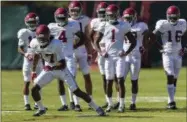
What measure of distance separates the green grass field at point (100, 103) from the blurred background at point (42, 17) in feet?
8.40

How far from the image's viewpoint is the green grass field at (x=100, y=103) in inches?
482

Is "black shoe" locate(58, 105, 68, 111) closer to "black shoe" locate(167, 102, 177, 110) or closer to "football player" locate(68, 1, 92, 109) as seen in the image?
"football player" locate(68, 1, 92, 109)

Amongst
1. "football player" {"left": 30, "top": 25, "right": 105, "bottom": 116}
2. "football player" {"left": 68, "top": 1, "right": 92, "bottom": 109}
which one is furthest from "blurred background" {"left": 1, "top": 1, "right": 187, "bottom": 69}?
"football player" {"left": 30, "top": 25, "right": 105, "bottom": 116}

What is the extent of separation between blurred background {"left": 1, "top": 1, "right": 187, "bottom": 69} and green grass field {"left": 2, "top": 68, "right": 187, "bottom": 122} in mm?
2561

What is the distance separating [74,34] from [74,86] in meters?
1.71

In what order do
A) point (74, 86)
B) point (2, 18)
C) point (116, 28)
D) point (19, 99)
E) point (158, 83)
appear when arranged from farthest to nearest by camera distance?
point (2, 18) → point (158, 83) → point (19, 99) → point (116, 28) → point (74, 86)

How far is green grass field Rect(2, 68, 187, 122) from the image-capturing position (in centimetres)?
1225

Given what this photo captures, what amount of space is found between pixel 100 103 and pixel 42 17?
11355 millimetres

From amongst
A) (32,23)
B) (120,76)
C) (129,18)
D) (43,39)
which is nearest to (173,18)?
(129,18)

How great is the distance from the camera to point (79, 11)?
13984mm

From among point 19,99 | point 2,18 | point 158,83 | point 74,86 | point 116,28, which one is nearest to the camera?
point 74,86

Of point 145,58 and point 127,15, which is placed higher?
point 127,15

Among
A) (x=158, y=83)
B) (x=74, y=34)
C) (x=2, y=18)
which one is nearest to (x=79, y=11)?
(x=74, y=34)

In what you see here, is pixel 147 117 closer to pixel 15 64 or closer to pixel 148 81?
pixel 148 81
